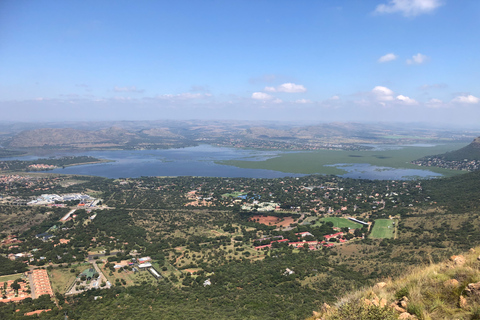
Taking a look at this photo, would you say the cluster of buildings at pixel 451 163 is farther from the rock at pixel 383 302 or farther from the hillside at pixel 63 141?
the hillside at pixel 63 141

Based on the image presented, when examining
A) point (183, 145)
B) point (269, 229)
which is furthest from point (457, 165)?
point (183, 145)

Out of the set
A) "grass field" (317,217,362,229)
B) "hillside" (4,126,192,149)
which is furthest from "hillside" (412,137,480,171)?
"hillside" (4,126,192,149)

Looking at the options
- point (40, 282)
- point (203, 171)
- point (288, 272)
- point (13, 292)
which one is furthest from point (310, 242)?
point (203, 171)

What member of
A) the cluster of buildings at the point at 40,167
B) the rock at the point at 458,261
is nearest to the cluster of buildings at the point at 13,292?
the rock at the point at 458,261

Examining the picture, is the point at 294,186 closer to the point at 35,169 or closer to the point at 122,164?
the point at 122,164

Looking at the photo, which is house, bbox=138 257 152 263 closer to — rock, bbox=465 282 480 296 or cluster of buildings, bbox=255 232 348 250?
cluster of buildings, bbox=255 232 348 250

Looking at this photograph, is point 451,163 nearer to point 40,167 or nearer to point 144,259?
point 144,259
